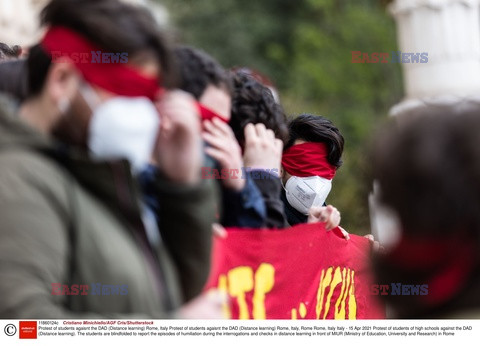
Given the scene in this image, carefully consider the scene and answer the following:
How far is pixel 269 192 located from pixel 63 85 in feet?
3.68

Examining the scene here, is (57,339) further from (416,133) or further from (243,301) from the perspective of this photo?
(416,133)

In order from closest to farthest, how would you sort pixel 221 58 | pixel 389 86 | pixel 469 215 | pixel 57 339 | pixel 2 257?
pixel 469 215 < pixel 2 257 < pixel 57 339 < pixel 389 86 < pixel 221 58

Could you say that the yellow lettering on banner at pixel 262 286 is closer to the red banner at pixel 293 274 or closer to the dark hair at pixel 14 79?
the red banner at pixel 293 274

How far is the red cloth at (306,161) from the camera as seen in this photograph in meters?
4.34

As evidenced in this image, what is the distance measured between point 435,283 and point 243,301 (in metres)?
1.83

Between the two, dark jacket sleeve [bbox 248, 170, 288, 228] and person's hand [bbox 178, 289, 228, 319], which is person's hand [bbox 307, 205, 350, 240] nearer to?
dark jacket sleeve [bbox 248, 170, 288, 228]

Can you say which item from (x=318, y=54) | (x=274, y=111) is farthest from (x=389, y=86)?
(x=274, y=111)

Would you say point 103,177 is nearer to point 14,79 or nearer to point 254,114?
point 14,79

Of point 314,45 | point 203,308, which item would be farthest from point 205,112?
point 314,45

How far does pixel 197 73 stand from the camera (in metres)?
3.24

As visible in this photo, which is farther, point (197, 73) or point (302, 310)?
point (302, 310)

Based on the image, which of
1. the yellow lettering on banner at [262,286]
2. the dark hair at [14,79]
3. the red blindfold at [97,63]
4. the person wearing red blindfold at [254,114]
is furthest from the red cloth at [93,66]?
the yellow lettering on banner at [262,286]

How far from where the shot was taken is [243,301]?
3.64 meters

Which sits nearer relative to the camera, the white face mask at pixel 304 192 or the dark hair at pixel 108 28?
the dark hair at pixel 108 28
